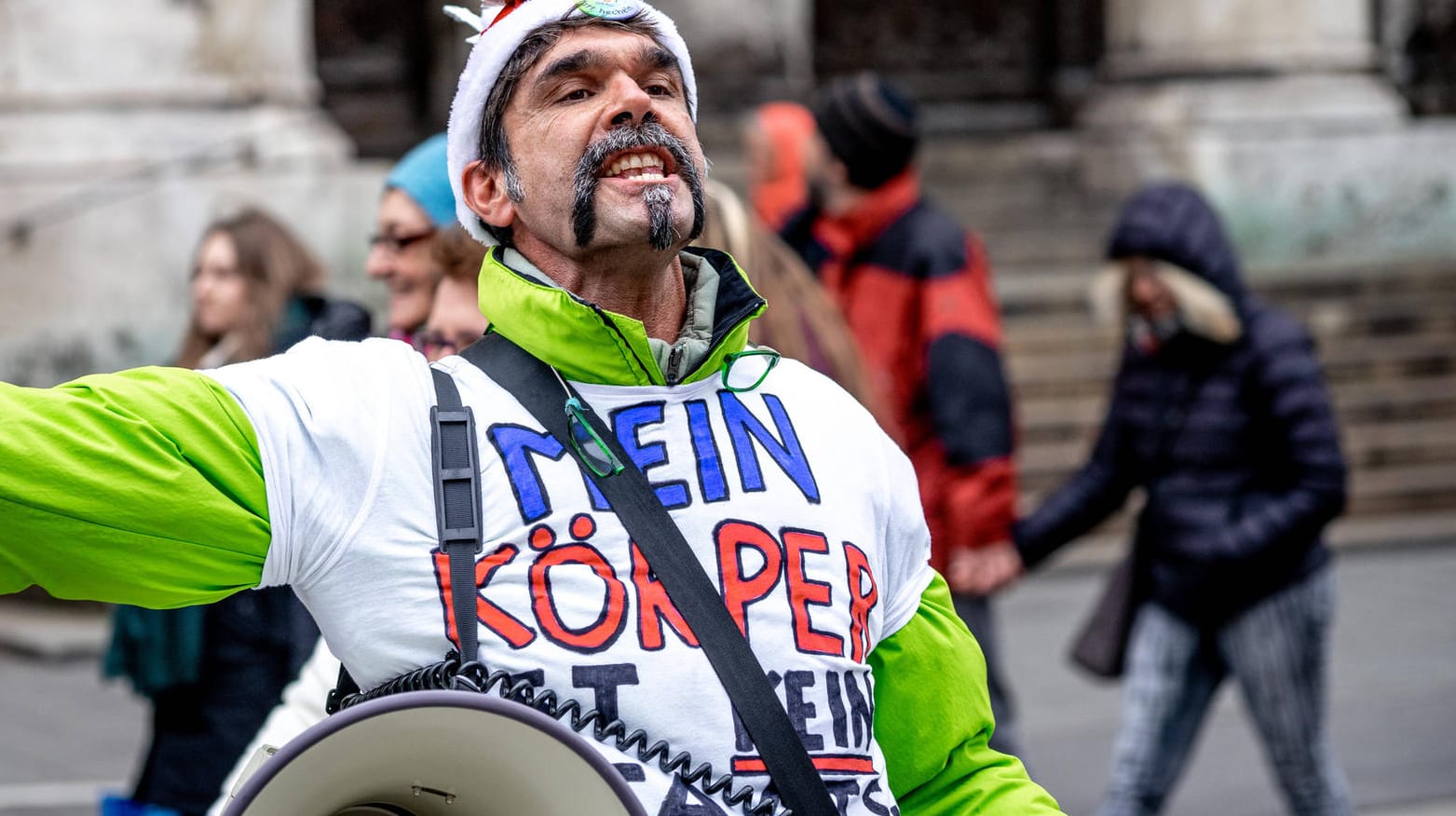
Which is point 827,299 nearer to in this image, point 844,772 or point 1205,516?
point 1205,516

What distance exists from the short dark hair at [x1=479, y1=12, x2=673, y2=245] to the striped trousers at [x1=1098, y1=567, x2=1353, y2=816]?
10.3 feet

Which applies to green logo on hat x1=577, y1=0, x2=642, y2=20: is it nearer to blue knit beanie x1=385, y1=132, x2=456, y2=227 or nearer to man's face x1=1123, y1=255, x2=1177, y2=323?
blue knit beanie x1=385, y1=132, x2=456, y2=227

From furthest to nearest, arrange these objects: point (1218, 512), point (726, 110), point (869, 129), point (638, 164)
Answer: point (726, 110) < point (869, 129) < point (1218, 512) < point (638, 164)

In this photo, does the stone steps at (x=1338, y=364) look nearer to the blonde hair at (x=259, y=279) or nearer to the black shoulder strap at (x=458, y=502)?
the blonde hair at (x=259, y=279)

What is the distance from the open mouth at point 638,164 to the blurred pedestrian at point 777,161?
249 inches

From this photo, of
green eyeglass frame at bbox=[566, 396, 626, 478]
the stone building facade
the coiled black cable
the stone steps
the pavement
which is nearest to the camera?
the coiled black cable

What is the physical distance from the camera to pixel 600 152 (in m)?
2.09

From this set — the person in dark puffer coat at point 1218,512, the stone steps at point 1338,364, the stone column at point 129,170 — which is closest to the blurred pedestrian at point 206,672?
the person in dark puffer coat at point 1218,512

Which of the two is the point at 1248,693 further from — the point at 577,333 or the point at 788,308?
the point at 577,333

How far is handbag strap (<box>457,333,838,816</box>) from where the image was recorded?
1.96 meters

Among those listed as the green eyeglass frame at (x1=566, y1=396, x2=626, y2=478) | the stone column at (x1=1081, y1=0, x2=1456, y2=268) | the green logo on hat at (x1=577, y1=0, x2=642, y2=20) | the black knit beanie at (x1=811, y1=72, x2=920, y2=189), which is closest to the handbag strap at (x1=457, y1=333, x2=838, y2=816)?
the green eyeglass frame at (x1=566, y1=396, x2=626, y2=478)

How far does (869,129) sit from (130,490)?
410 centimetres

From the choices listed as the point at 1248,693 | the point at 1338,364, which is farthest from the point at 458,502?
the point at 1338,364

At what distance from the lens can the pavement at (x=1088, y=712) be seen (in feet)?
20.4
